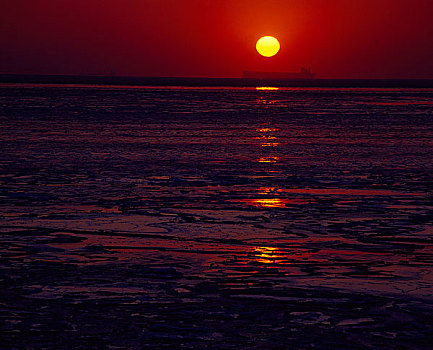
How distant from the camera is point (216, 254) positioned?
6.68 m

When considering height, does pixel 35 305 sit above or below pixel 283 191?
below

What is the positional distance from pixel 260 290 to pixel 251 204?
12.5 ft

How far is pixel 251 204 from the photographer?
939 cm

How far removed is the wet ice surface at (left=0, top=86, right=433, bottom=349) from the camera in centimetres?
475

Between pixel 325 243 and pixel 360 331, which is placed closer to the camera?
pixel 360 331

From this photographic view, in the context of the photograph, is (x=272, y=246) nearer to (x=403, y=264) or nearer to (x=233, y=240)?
(x=233, y=240)

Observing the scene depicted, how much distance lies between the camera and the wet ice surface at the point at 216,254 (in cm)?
475

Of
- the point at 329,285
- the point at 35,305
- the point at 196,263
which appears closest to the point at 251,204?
the point at 196,263

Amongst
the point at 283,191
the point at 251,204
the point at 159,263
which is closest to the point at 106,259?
the point at 159,263

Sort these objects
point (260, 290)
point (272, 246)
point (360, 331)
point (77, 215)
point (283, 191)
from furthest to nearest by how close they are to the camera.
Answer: point (283, 191)
point (77, 215)
point (272, 246)
point (260, 290)
point (360, 331)

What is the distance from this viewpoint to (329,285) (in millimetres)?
5758

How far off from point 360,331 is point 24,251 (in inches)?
122

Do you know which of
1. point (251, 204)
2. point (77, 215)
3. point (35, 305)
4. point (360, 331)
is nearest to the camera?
point (360, 331)

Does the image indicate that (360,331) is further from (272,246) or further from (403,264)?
(272,246)
